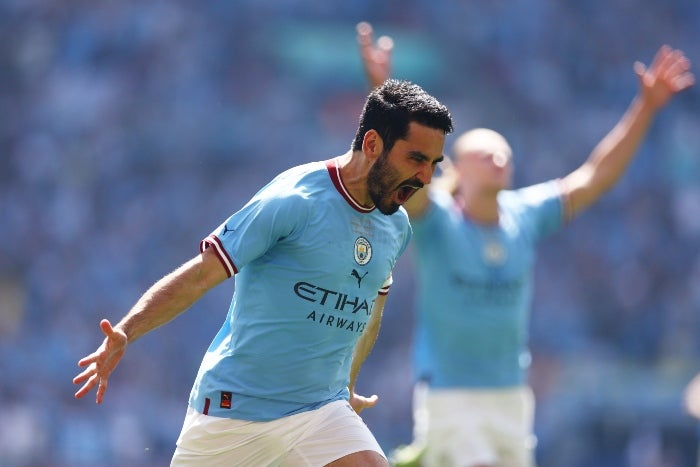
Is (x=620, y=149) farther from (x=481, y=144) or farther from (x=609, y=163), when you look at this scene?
(x=481, y=144)

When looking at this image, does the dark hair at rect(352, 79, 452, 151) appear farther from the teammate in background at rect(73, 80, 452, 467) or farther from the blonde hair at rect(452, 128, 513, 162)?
the blonde hair at rect(452, 128, 513, 162)

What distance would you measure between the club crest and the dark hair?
1.25 ft

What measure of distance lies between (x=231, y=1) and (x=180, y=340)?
16.8ft

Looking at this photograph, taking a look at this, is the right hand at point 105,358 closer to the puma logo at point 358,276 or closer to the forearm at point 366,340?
the puma logo at point 358,276

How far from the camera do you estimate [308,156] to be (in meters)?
16.3

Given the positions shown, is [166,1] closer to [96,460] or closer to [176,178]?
[176,178]

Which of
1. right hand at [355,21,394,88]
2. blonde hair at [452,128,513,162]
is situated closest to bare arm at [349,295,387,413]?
right hand at [355,21,394,88]

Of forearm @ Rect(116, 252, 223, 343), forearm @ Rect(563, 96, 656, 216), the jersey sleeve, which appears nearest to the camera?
forearm @ Rect(116, 252, 223, 343)

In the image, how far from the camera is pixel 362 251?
480cm

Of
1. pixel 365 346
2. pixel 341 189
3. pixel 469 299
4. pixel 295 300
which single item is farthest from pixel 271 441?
pixel 469 299

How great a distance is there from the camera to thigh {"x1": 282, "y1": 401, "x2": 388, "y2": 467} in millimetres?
4816

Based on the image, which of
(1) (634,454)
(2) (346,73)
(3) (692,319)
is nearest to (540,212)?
(1) (634,454)

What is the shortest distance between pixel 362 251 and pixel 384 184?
28 cm

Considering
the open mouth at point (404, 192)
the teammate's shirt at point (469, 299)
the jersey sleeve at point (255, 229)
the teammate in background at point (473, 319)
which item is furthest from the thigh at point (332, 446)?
the teammate's shirt at point (469, 299)
